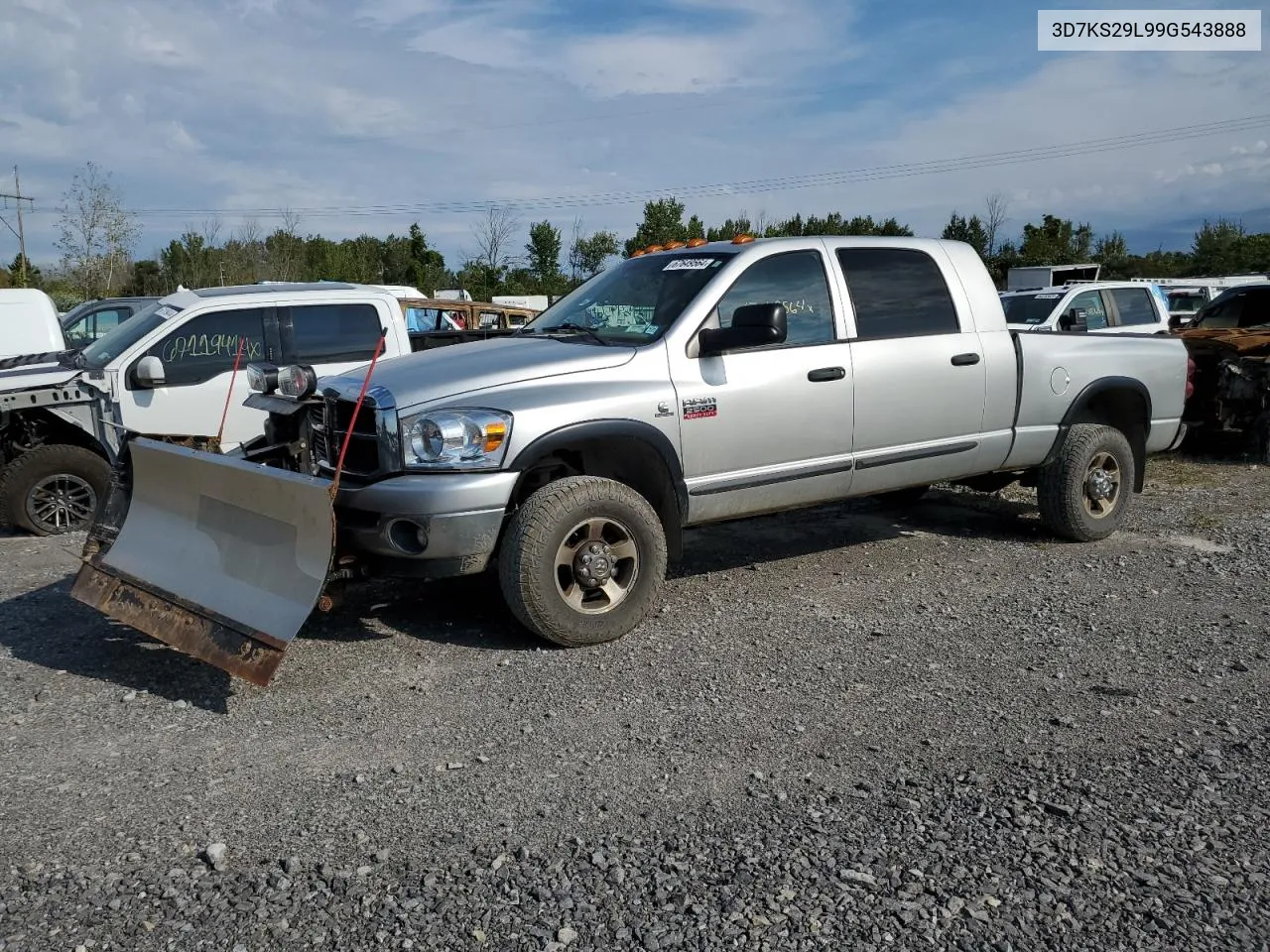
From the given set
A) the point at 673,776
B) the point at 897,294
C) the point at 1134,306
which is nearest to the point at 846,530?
the point at 897,294

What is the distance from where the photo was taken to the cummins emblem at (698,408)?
5.18m

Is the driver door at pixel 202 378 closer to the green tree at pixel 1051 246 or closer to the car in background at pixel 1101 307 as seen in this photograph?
the car in background at pixel 1101 307

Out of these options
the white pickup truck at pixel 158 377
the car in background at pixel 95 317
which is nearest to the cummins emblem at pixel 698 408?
the white pickup truck at pixel 158 377

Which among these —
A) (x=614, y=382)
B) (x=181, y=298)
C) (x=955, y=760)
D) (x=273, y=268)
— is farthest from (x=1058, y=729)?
(x=273, y=268)

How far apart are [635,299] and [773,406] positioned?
0.95 meters

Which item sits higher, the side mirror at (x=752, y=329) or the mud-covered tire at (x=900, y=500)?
the side mirror at (x=752, y=329)

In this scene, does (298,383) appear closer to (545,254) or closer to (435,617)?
(435,617)

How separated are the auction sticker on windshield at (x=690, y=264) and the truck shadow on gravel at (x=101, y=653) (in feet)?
9.84

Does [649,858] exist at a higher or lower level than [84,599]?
lower

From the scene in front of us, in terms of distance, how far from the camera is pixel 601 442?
16.6 ft

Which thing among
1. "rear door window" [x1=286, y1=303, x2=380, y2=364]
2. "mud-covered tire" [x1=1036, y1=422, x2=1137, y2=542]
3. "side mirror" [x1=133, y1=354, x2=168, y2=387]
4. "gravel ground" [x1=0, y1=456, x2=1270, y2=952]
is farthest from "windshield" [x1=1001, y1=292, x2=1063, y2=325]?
"side mirror" [x1=133, y1=354, x2=168, y2=387]

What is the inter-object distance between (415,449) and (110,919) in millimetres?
2249

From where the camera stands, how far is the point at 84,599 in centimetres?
488

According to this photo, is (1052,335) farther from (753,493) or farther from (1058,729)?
(1058,729)
